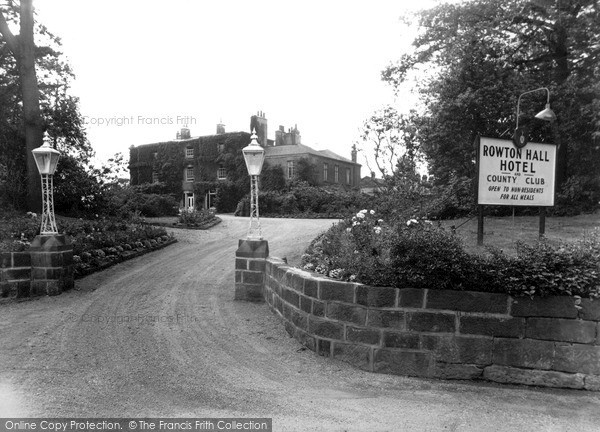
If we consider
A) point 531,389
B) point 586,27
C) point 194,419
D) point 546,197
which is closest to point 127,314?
point 194,419

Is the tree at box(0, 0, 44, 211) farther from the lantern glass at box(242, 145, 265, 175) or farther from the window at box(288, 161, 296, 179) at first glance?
the window at box(288, 161, 296, 179)

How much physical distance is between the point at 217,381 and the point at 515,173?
5.10 metres

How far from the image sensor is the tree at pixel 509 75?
15.4 meters

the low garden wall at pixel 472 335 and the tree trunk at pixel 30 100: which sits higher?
the tree trunk at pixel 30 100

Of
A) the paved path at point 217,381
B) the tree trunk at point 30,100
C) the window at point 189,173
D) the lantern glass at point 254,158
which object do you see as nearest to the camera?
the paved path at point 217,381

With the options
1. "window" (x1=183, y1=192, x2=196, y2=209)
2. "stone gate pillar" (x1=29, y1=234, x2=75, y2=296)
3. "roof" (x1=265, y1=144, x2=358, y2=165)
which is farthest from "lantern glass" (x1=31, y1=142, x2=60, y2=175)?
"window" (x1=183, y1=192, x2=196, y2=209)

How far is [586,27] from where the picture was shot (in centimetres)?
1524

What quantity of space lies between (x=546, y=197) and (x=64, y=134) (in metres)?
18.6

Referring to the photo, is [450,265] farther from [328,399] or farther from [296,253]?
[296,253]

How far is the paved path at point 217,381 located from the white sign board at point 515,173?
301 cm

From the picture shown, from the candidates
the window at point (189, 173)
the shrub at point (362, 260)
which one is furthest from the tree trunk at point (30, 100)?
the window at point (189, 173)

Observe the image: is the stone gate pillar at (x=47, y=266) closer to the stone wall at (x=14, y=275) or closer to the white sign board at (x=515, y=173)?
the stone wall at (x=14, y=275)

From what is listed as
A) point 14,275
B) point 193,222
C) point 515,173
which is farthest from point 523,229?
point 193,222

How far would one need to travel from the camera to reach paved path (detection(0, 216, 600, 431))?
395 cm
